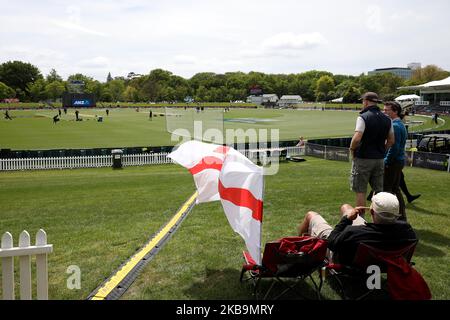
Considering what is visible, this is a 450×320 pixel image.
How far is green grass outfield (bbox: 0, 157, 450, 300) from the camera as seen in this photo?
4.95m

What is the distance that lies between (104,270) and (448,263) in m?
4.67

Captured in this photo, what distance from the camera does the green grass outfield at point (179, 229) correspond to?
4.95 m

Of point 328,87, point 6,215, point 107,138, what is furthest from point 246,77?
point 6,215

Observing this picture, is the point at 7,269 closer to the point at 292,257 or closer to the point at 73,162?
the point at 292,257

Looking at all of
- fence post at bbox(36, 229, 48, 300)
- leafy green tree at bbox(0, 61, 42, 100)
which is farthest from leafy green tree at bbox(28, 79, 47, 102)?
fence post at bbox(36, 229, 48, 300)

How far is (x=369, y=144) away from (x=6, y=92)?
131709 millimetres

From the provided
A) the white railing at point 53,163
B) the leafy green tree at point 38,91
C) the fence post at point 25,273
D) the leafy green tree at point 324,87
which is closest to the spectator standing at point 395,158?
the fence post at point 25,273

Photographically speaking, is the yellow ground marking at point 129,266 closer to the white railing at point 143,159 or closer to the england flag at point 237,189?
the england flag at point 237,189

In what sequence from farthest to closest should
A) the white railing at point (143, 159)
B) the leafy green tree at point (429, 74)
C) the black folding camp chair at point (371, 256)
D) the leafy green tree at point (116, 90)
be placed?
the leafy green tree at point (116, 90), the leafy green tree at point (429, 74), the white railing at point (143, 159), the black folding camp chair at point (371, 256)

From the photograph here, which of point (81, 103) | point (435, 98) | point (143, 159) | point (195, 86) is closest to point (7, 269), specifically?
point (143, 159)

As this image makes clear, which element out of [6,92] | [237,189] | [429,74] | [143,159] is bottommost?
[143,159]

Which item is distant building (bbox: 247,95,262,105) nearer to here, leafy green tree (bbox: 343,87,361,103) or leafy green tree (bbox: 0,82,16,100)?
leafy green tree (bbox: 343,87,361,103)

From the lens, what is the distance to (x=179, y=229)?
722cm
